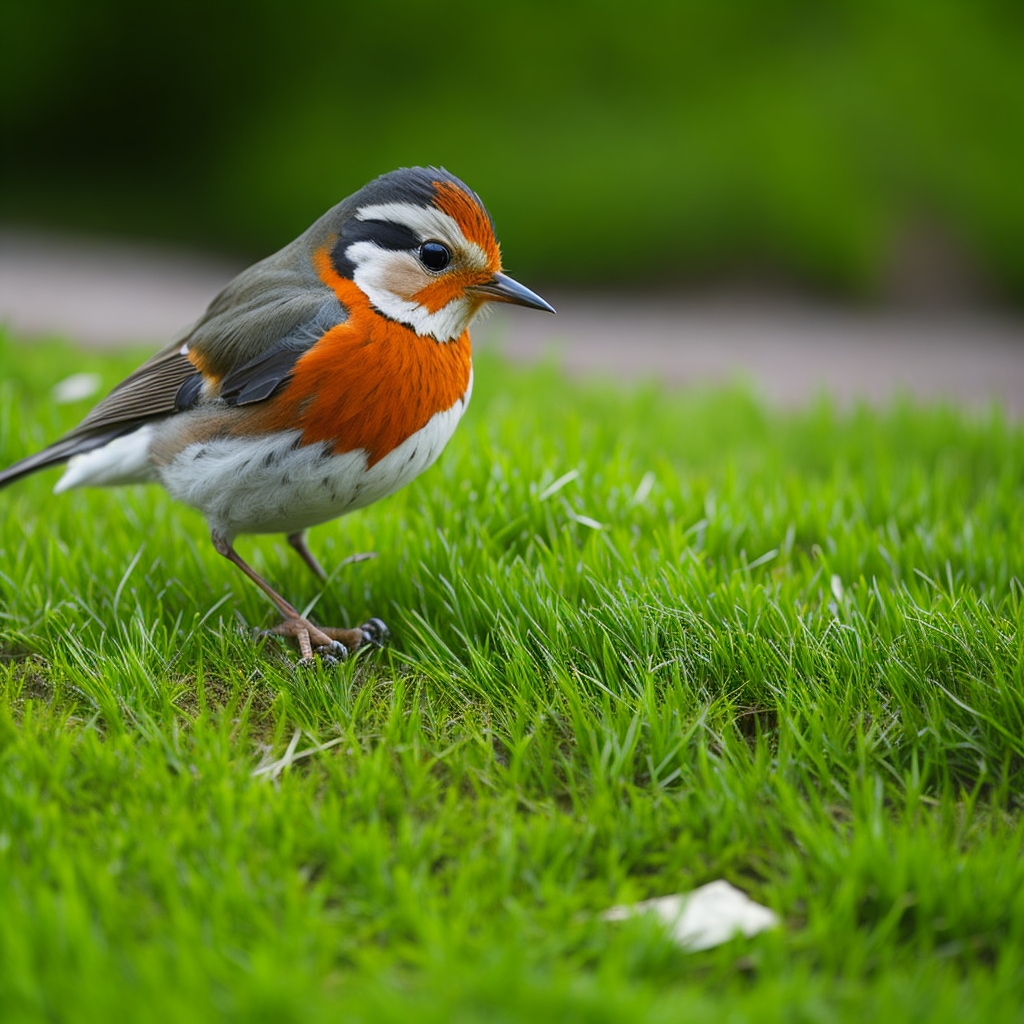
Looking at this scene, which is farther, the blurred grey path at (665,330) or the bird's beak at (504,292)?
the blurred grey path at (665,330)

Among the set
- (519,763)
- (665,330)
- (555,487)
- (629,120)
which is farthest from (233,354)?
(629,120)

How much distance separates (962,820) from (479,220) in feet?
6.99

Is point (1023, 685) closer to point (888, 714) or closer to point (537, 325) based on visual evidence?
point (888, 714)

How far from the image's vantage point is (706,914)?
2248 millimetres

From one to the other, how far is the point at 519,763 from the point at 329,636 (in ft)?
3.08

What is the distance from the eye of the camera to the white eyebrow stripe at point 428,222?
3316 mm

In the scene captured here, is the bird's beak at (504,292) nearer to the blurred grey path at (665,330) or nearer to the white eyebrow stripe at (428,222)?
the white eyebrow stripe at (428,222)

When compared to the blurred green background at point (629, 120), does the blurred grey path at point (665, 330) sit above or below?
below

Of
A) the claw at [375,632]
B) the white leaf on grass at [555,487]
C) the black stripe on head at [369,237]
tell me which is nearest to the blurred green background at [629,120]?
the white leaf on grass at [555,487]

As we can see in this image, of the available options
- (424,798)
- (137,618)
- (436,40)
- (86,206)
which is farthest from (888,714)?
(86,206)

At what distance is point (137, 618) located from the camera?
3283 millimetres

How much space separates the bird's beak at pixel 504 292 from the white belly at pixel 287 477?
0.34 meters

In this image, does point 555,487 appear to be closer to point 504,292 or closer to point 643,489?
point 643,489

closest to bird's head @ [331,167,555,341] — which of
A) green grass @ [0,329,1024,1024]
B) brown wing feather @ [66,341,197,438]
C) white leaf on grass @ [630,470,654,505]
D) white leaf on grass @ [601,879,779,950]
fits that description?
brown wing feather @ [66,341,197,438]
